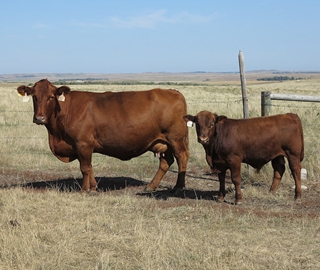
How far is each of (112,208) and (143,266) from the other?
8.14 feet

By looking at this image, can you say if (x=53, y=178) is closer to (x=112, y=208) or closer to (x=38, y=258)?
(x=112, y=208)

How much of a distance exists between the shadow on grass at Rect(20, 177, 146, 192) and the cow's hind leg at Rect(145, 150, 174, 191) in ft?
1.98

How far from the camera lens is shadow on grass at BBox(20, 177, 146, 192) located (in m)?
9.50

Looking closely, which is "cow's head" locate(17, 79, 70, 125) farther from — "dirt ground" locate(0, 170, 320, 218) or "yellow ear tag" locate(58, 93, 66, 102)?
"dirt ground" locate(0, 170, 320, 218)

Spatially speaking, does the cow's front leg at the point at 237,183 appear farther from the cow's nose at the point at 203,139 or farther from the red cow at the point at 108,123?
the red cow at the point at 108,123

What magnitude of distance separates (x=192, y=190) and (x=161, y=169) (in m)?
0.68

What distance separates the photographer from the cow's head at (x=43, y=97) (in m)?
8.59

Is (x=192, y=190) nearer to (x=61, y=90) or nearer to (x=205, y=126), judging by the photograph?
(x=205, y=126)

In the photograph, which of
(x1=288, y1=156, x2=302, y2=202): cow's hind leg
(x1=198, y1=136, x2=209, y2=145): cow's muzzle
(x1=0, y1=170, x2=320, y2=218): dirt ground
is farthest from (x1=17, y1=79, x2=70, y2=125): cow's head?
(x1=288, y1=156, x2=302, y2=202): cow's hind leg

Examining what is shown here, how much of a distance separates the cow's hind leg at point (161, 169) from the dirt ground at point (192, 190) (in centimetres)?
13

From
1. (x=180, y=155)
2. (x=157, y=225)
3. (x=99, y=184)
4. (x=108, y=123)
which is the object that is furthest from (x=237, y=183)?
(x=99, y=184)

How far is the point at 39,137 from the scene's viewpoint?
14742 millimetres

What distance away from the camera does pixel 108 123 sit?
894cm

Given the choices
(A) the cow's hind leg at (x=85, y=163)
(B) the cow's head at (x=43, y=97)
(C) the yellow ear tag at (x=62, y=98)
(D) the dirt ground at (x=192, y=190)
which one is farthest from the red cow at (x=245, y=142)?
(B) the cow's head at (x=43, y=97)
